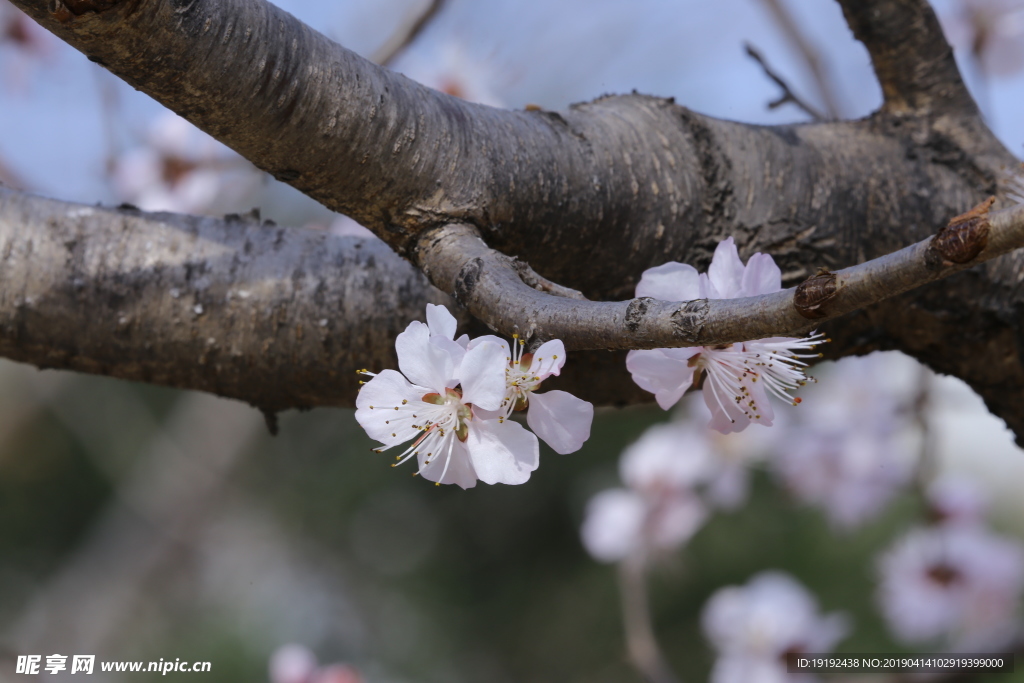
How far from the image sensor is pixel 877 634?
165 inches

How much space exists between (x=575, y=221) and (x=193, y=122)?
0.28 meters

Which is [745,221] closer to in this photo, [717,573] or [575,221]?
[575,221]

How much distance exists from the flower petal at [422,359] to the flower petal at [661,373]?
113mm

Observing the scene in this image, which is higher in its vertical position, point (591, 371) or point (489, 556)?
point (489, 556)

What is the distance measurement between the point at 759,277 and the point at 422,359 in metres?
0.21

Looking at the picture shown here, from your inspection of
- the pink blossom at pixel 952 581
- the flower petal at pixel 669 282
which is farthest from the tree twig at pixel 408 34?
the pink blossom at pixel 952 581

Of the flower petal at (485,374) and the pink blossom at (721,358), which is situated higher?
the pink blossom at (721,358)

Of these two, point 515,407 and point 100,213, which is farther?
point 100,213

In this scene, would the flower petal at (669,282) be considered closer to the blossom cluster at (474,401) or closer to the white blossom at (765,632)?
the blossom cluster at (474,401)

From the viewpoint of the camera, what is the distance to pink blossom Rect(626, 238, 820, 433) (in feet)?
1.39

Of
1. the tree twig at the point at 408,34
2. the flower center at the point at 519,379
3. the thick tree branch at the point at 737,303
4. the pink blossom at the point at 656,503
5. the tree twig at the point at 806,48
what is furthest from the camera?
the pink blossom at the point at 656,503

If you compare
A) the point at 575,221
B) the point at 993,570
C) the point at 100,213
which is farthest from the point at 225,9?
the point at 993,570

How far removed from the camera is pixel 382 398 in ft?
1.28

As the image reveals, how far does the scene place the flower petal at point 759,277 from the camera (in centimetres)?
42
